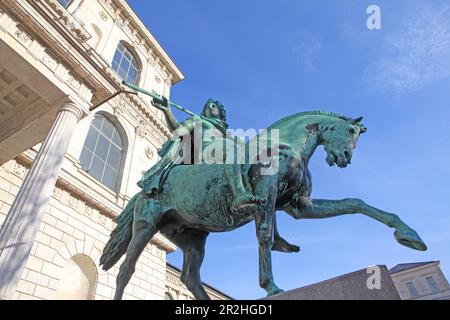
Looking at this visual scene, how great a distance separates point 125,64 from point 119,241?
679 inches

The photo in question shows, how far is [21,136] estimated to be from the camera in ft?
29.5

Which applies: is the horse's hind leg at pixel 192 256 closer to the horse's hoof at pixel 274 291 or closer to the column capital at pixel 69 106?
the horse's hoof at pixel 274 291

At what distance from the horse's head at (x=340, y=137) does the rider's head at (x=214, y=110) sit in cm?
164

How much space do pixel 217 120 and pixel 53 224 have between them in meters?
8.28

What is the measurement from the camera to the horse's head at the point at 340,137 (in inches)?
124

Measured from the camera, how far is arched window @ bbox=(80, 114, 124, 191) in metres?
13.5

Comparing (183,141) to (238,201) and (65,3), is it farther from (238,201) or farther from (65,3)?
(65,3)

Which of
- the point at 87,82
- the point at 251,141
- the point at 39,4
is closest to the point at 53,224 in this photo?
the point at 87,82

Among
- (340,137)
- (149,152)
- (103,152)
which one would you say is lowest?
(340,137)

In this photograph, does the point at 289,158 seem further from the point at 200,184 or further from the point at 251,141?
the point at 200,184

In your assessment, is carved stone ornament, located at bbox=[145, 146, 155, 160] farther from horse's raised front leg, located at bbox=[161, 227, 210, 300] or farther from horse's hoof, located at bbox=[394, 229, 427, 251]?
horse's hoof, located at bbox=[394, 229, 427, 251]

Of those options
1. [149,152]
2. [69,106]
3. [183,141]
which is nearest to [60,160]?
[69,106]

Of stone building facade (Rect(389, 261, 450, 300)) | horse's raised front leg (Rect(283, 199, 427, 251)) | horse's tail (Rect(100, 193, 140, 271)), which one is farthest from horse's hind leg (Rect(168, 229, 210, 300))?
stone building facade (Rect(389, 261, 450, 300))

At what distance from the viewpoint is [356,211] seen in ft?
9.89
